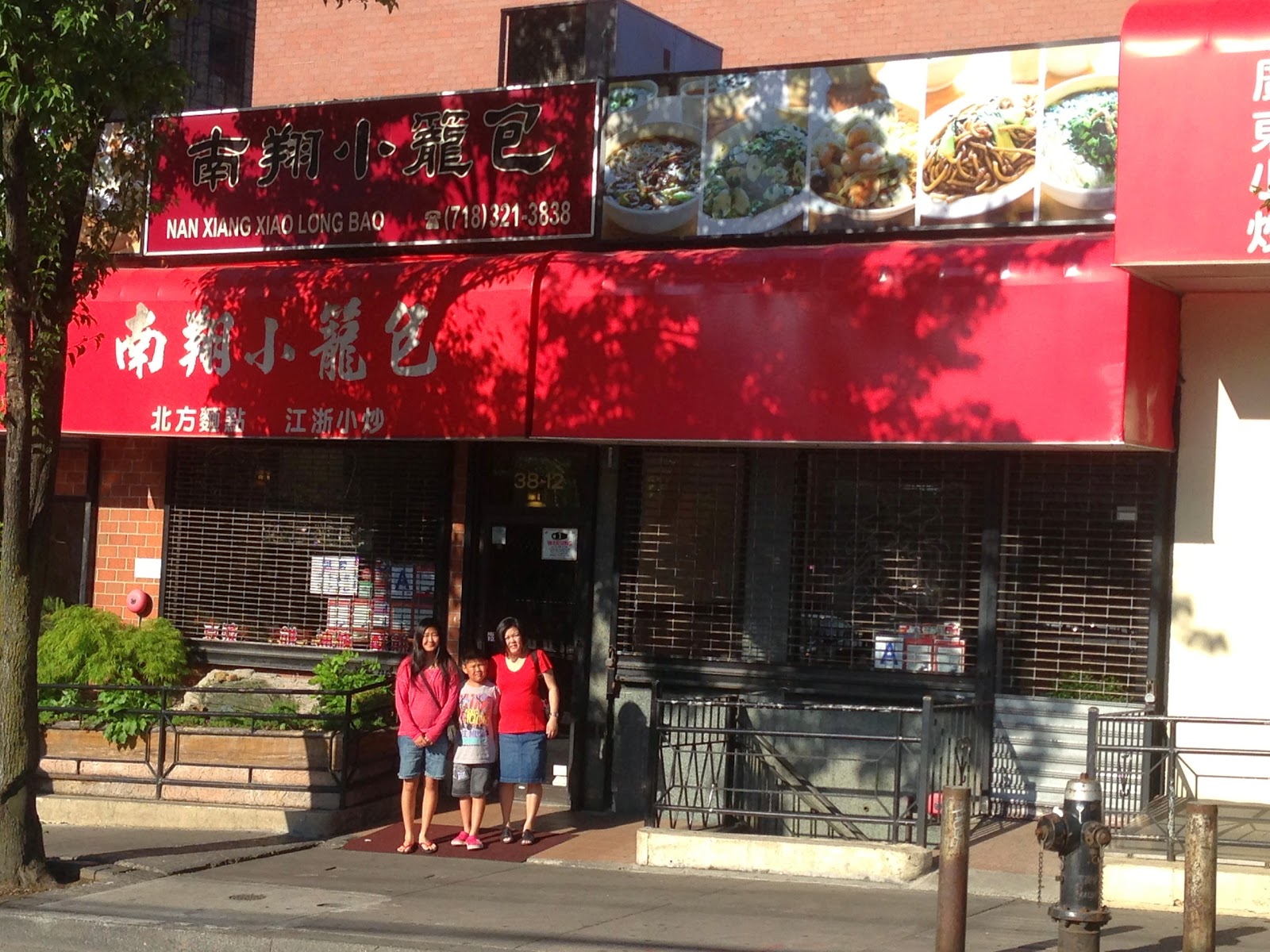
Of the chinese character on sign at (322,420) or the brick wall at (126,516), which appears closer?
the chinese character on sign at (322,420)

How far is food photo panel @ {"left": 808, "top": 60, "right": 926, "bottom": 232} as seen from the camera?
37.9ft

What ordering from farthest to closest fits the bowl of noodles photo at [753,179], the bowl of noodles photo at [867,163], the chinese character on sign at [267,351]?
the chinese character on sign at [267,351]
the bowl of noodles photo at [753,179]
the bowl of noodles photo at [867,163]

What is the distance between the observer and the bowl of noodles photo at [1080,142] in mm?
10891

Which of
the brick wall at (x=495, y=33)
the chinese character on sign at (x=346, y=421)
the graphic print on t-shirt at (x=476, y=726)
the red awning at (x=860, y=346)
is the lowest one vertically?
the graphic print on t-shirt at (x=476, y=726)

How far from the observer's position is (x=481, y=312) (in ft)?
39.2

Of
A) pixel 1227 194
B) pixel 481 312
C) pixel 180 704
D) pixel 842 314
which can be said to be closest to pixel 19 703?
pixel 180 704

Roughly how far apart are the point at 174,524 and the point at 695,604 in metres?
4.94

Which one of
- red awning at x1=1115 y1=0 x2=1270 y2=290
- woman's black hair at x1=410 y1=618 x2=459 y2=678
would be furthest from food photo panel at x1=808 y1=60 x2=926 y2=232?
woman's black hair at x1=410 y1=618 x2=459 y2=678

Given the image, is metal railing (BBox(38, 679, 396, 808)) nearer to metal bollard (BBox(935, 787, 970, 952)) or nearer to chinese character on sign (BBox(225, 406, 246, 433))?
chinese character on sign (BBox(225, 406, 246, 433))

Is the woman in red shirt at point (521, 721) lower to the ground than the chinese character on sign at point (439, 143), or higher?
lower

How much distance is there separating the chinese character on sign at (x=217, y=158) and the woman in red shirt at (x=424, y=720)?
477cm

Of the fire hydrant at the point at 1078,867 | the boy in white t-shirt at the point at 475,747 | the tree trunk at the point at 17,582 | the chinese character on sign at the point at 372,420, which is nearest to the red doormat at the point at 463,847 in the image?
the boy in white t-shirt at the point at 475,747

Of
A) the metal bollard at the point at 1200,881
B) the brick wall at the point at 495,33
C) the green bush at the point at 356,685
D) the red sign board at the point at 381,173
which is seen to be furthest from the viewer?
the brick wall at the point at 495,33

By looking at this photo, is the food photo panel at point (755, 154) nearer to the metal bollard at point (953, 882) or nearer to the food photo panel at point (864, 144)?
the food photo panel at point (864, 144)
